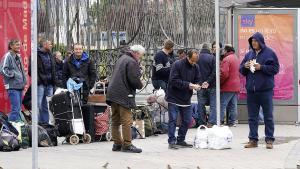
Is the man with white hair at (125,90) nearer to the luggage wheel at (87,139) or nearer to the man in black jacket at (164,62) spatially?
the luggage wheel at (87,139)

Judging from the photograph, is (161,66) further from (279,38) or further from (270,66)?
(270,66)

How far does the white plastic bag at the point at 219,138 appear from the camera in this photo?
12297mm

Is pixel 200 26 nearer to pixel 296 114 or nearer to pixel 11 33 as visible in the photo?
pixel 296 114

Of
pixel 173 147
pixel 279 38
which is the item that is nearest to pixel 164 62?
pixel 279 38

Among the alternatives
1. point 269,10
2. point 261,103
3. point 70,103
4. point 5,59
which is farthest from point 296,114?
point 5,59

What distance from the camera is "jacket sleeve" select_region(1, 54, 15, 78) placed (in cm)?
1291

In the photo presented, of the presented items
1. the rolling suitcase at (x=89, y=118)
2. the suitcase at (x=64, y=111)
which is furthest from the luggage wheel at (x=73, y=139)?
the rolling suitcase at (x=89, y=118)

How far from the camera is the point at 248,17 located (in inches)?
644

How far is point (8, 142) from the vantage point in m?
11.7

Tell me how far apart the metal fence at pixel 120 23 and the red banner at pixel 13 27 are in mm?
3371

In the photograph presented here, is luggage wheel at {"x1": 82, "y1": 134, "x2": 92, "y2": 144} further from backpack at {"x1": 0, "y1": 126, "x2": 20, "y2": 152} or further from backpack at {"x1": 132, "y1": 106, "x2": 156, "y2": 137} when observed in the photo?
backpack at {"x1": 0, "y1": 126, "x2": 20, "y2": 152}

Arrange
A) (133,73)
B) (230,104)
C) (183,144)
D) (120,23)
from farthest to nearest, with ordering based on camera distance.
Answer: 1. (120,23)
2. (230,104)
3. (183,144)
4. (133,73)

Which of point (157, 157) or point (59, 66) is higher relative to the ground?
point (59, 66)

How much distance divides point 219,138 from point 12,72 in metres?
3.73
